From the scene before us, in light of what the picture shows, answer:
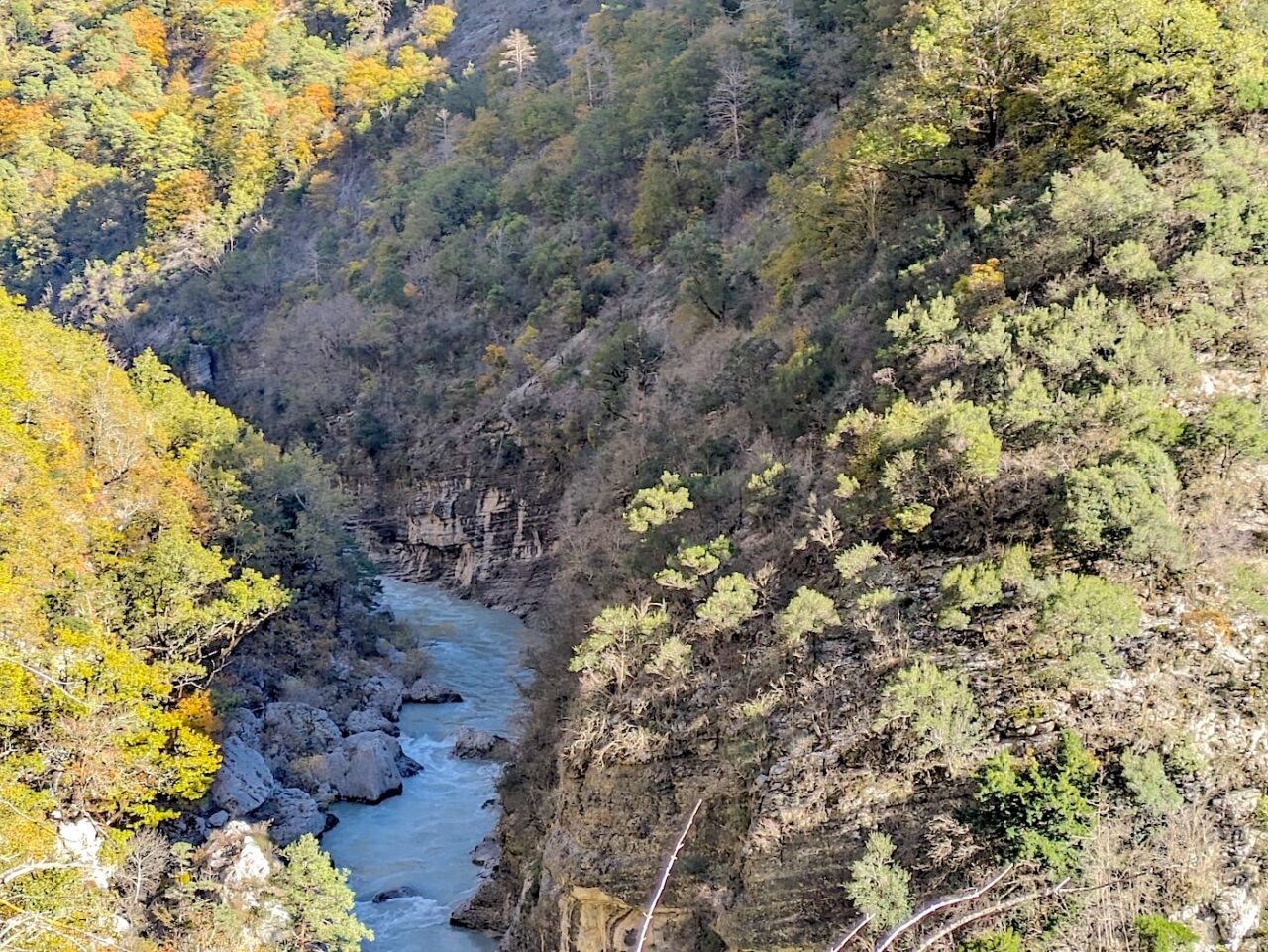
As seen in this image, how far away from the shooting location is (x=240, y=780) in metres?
24.5

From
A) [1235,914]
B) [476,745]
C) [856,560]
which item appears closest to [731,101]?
[476,745]

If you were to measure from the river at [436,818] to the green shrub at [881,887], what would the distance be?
39.0 feet

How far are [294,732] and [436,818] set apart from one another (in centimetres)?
513

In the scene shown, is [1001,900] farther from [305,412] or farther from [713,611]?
[305,412]

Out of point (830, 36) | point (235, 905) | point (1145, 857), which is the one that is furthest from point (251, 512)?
point (830, 36)

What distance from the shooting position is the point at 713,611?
1639 centimetres

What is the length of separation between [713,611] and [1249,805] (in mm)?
7810

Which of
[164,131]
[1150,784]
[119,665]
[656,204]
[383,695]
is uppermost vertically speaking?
[164,131]

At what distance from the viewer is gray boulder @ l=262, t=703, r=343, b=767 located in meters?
27.7

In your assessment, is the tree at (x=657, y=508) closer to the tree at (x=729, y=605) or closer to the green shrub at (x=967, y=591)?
the tree at (x=729, y=605)

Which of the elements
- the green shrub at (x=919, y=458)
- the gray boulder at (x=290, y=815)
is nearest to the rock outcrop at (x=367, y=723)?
the gray boulder at (x=290, y=815)

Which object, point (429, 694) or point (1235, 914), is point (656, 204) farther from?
point (1235, 914)

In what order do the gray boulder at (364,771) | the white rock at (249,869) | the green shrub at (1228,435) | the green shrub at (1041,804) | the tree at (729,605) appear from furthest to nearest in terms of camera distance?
the gray boulder at (364,771)
the white rock at (249,869)
the tree at (729,605)
the green shrub at (1228,435)
the green shrub at (1041,804)

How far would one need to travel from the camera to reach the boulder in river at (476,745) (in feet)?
101
